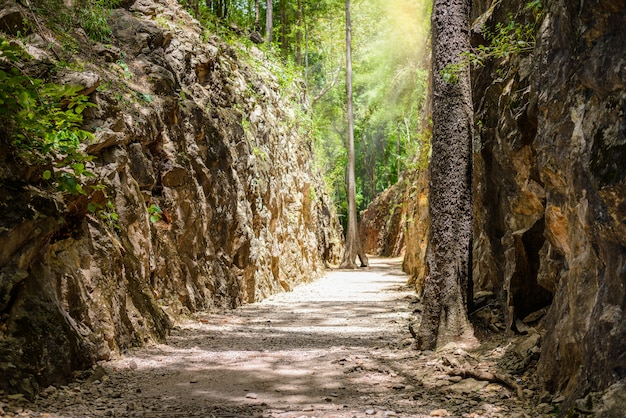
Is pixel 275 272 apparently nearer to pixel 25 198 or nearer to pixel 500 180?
pixel 500 180

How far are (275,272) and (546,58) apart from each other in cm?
1075

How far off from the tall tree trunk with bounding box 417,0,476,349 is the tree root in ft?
3.33

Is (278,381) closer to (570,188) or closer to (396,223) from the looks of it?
(570,188)

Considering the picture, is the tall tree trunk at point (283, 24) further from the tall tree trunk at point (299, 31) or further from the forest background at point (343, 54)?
the tall tree trunk at point (299, 31)

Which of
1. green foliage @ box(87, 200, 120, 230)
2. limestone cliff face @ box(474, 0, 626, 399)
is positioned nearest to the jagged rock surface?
limestone cliff face @ box(474, 0, 626, 399)

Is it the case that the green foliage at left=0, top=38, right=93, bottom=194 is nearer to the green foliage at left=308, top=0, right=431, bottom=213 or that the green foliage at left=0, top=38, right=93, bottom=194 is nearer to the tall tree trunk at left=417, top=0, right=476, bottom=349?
the tall tree trunk at left=417, top=0, right=476, bottom=349

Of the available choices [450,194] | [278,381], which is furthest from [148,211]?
[450,194]

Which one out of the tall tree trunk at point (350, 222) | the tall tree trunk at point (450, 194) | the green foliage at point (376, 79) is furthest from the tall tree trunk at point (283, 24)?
the tall tree trunk at point (450, 194)

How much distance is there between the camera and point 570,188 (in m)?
3.88

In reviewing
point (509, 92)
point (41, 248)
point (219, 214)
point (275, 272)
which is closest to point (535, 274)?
point (509, 92)

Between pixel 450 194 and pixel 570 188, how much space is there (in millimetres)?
2314

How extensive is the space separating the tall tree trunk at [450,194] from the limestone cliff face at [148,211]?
3419 millimetres

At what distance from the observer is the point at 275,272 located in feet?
Result: 47.1

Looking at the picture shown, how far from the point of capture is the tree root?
4270 millimetres
